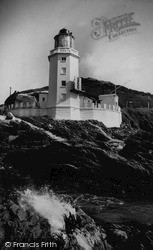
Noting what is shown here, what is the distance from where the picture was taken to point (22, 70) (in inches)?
379

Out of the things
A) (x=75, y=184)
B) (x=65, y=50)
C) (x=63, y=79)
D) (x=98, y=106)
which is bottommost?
(x=75, y=184)

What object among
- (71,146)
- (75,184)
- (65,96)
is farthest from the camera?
(65,96)

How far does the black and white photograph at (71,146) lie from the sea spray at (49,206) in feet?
0.07

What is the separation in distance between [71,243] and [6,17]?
20.7 feet

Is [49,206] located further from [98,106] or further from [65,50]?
[65,50]

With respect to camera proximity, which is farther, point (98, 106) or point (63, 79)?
point (98, 106)

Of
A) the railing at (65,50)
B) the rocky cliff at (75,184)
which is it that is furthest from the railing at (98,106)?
the railing at (65,50)

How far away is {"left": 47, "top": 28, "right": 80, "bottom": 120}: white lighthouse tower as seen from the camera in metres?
13.6

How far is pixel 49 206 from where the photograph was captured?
21.1 feet

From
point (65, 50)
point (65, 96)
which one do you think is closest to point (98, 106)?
point (65, 96)

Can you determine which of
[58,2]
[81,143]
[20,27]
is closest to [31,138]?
[81,143]

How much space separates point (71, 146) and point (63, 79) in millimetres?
4542

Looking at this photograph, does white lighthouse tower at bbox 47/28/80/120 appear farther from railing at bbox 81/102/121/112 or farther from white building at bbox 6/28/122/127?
railing at bbox 81/102/121/112

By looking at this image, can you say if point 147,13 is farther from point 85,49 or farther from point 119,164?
point 119,164
